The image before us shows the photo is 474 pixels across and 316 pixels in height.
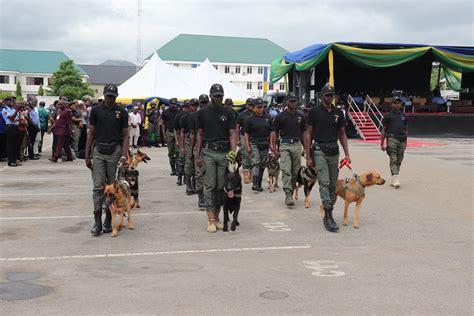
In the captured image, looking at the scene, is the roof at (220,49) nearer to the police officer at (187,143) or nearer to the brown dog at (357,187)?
the police officer at (187,143)

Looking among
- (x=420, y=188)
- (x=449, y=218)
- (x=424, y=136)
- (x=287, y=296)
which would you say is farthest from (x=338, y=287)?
(x=424, y=136)

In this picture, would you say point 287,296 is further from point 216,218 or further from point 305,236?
point 216,218

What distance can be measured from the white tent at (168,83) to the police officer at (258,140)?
1476 centimetres

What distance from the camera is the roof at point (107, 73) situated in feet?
317

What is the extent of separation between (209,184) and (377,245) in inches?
91.7

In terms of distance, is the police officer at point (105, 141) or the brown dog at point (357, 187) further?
the brown dog at point (357, 187)

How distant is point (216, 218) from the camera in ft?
23.6

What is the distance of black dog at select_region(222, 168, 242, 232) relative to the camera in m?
6.87

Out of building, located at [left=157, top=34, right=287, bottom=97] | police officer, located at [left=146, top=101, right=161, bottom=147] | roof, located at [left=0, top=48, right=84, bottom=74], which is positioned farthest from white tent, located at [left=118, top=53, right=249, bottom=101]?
roof, located at [left=0, top=48, right=84, bottom=74]

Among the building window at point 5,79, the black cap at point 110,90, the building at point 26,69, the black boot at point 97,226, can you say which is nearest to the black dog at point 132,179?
the black boot at point 97,226

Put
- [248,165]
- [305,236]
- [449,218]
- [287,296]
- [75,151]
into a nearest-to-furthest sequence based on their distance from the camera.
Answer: [287,296]
[305,236]
[449,218]
[248,165]
[75,151]

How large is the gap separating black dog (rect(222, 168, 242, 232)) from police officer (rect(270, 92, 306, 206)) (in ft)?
6.41

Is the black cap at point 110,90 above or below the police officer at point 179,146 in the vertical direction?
above

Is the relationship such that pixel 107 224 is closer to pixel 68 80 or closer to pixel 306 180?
pixel 306 180
